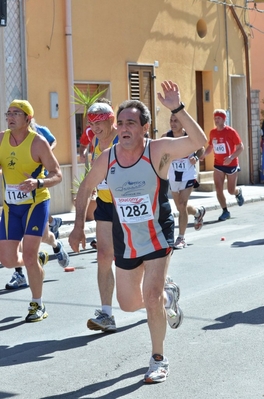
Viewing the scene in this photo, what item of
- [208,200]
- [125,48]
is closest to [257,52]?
[125,48]

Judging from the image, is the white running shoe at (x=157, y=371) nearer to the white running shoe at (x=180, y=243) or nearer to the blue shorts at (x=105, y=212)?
the blue shorts at (x=105, y=212)

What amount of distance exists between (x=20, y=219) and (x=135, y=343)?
1852 millimetres

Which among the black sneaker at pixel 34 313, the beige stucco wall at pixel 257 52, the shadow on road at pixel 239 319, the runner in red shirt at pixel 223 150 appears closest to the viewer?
the shadow on road at pixel 239 319

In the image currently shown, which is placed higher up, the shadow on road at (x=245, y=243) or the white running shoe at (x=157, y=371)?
the white running shoe at (x=157, y=371)

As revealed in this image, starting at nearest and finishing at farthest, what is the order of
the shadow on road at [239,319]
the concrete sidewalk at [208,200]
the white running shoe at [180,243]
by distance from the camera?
the shadow on road at [239,319], the white running shoe at [180,243], the concrete sidewalk at [208,200]

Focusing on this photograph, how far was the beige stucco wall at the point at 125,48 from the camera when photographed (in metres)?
17.3

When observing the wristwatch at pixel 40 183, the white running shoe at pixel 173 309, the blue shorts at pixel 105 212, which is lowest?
the white running shoe at pixel 173 309

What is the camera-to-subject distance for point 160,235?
6168mm

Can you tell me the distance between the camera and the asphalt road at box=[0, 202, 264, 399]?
19.0 ft

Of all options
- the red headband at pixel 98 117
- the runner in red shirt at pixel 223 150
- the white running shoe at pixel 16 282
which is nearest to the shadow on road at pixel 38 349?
the red headband at pixel 98 117

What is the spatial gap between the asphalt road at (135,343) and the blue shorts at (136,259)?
2.35 ft

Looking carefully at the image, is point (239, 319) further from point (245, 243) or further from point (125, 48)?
point (125, 48)

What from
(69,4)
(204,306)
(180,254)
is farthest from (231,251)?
(69,4)

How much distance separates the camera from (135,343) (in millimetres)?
6992
